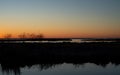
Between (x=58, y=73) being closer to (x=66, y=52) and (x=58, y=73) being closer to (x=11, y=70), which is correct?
(x=11, y=70)

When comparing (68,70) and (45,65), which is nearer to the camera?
(68,70)

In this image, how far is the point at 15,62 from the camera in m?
20.2

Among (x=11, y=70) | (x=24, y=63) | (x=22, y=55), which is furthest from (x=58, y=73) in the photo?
(x=22, y=55)

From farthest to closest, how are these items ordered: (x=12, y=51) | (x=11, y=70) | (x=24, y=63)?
(x=12, y=51), (x=24, y=63), (x=11, y=70)

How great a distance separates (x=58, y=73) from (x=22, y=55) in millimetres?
7708

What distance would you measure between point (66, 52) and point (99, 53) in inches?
119

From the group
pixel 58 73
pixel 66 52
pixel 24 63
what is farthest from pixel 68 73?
pixel 66 52

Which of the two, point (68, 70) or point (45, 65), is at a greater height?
point (45, 65)

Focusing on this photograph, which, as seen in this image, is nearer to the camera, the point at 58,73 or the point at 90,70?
the point at 58,73

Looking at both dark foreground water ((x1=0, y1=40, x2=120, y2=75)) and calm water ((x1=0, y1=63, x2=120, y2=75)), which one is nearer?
calm water ((x1=0, y1=63, x2=120, y2=75))

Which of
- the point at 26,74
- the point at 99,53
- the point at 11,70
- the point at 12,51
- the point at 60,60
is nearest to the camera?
the point at 26,74

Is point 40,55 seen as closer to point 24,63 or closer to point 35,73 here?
point 24,63

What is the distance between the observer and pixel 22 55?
76.0 feet

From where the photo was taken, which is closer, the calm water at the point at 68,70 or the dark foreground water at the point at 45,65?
the calm water at the point at 68,70
